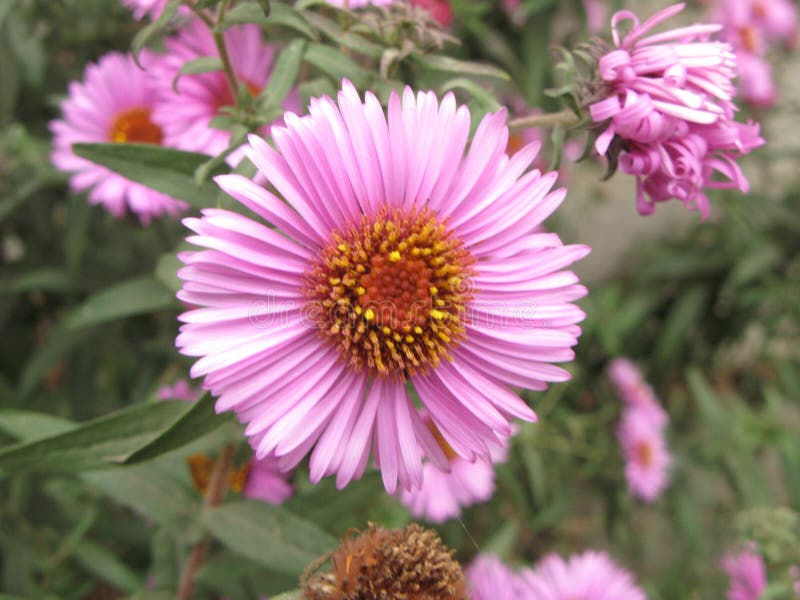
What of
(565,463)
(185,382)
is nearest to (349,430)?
(185,382)

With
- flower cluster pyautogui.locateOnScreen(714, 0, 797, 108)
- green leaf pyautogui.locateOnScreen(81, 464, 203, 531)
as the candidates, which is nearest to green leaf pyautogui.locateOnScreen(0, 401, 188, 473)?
green leaf pyautogui.locateOnScreen(81, 464, 203, 531)

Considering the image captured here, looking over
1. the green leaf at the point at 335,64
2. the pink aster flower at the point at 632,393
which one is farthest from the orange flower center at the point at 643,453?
the green leaf at the point at 335,64

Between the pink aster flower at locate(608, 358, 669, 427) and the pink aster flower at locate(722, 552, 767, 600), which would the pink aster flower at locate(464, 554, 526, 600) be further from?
the pink aster flower at locate(608, 358, 669, 427)

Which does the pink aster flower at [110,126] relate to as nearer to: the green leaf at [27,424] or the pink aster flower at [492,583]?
the green leaf at [27,424]

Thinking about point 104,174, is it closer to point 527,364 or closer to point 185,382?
point 185,382

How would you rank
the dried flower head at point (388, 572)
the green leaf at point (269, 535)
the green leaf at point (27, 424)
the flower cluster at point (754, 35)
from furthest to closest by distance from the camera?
the flower cluster at point (754, 35), the green leaf at point (27, 424), the green leaf at point (269, 535), the dried flower head at point (388, 572)

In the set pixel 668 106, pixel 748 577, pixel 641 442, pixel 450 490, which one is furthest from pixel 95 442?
pixel 641 442
